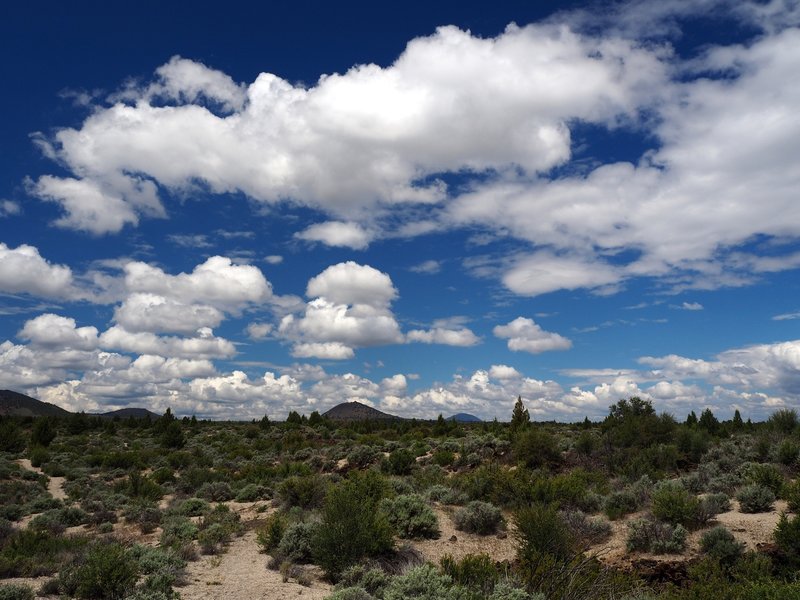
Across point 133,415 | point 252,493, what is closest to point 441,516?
point 252,493

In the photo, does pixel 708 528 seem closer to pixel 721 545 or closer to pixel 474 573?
pixel 721 545

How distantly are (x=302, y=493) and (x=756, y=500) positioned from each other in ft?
45.1

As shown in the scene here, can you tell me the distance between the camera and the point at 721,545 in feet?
38.6

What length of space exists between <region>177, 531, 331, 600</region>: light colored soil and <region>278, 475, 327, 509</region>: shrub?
451 cm

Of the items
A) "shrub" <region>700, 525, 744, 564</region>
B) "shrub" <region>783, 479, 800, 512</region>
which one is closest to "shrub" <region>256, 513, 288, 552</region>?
"shrub" <region>700, 525, 744, 564</region>

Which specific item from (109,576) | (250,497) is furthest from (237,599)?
(250,497)

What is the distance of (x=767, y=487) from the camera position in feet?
50.6

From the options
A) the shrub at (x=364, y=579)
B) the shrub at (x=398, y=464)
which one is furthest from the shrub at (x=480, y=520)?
the shrub at (x=398, y=464)

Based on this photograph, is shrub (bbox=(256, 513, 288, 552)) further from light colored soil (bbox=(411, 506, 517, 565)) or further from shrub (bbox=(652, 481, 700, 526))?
shrub (bbox=(652, 481, 700, 526))

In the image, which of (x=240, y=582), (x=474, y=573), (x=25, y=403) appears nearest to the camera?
(x=474, y=573)

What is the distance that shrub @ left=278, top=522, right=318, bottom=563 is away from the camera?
1272 cm

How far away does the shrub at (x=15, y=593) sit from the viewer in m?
8.92

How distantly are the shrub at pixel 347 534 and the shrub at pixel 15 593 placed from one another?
17.7 ft

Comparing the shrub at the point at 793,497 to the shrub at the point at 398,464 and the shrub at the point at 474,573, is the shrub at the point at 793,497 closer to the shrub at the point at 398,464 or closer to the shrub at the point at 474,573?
the shrub at the point at 474,573
